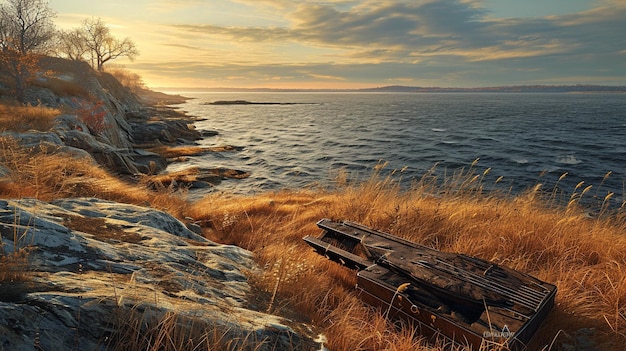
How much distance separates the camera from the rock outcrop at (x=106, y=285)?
5.43 ft

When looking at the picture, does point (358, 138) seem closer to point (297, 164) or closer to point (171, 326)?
point (297, 164)

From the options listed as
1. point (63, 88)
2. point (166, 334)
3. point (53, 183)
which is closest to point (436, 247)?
point (166, 334)

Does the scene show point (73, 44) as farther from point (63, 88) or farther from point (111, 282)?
point (111, 282)

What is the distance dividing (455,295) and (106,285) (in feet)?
10.5

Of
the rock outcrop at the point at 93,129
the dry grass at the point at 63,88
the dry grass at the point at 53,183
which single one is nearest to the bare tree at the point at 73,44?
the rock outcrop at the point at 93,129

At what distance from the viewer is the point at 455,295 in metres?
3.46

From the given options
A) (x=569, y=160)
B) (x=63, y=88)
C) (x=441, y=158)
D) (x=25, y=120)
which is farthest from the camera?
(x=441, y=158)

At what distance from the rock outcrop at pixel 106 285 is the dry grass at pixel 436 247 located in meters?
0.55

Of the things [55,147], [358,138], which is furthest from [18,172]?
[358,138]

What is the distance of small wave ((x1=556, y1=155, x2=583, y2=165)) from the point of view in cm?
2497

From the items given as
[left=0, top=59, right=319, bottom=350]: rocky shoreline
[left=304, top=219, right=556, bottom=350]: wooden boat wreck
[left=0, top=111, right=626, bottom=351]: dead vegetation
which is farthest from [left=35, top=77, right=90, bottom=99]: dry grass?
[left=304, top=219, right=556, bottom=350]: wooden boat wreck

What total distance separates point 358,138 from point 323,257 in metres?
36.1

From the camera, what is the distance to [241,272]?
3.65 meters

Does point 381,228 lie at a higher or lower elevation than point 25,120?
lower
